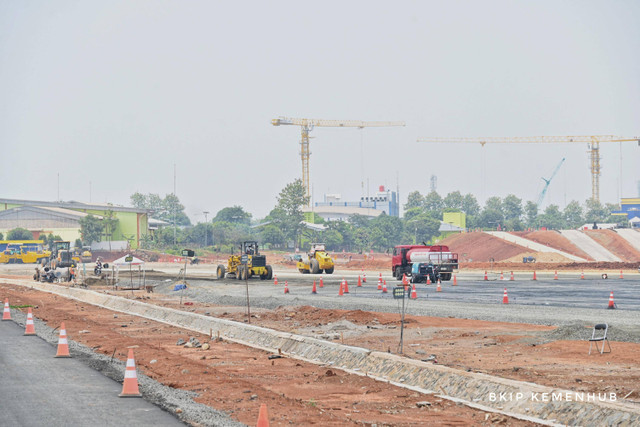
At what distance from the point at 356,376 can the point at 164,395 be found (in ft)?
14.1

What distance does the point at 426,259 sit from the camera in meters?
52.2

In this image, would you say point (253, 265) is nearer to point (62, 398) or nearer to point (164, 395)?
point (164, 395)

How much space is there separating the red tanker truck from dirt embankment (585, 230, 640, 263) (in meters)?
63.7

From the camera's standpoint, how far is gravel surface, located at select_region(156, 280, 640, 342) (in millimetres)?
21984

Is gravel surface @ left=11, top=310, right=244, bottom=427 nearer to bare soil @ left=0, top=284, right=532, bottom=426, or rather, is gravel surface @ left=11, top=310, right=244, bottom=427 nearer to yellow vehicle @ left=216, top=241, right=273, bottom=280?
bare soil @ left=0, top=284, right=532, bottom=426

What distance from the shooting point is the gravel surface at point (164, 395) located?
11.6m

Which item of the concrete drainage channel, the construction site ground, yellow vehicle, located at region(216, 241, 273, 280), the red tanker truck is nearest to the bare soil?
the construction site ground

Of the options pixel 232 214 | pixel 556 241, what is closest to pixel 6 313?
pixel 556 241

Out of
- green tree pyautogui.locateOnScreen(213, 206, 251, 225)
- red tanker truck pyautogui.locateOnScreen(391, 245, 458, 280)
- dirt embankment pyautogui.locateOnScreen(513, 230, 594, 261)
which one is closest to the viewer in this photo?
red tanker truck pyautogui.locateOnScreen(391, 245, 458, 280)

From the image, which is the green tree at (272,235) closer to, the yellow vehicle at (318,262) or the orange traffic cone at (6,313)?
the yellow vehicle at (318,262)

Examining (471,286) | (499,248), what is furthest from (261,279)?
(499,248)

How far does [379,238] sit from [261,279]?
105 meters

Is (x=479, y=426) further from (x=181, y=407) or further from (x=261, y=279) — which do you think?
(x=261, y=279)

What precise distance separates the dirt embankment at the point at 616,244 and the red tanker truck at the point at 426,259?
63724 millimetres
